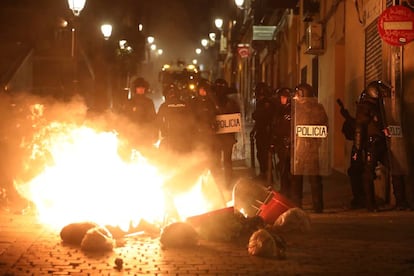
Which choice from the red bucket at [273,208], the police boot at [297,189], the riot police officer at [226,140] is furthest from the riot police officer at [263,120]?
the red bucket at [273,208]

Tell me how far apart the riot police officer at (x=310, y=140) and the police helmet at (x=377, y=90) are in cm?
75

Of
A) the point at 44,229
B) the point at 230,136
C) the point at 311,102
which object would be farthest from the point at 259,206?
the point at 230,136

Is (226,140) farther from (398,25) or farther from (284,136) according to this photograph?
(398,25)

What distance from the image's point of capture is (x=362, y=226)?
9219 millimetres

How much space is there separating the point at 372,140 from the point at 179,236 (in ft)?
13.2

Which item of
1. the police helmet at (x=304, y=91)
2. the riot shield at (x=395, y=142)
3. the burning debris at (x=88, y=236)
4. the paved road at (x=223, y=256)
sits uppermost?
the police helmet at (x=304, y=91)

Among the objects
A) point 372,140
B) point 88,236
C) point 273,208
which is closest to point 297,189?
point 372,140

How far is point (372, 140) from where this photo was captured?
10.5 metres

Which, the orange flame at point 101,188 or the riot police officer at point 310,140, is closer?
the orange flame at point 101,188

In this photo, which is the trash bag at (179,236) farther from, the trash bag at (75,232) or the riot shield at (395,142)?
the riot shield at (395,142)

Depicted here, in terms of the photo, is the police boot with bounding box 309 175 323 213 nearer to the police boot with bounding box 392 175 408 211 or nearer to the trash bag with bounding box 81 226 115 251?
the police boot with bounding box 392 175 408 211

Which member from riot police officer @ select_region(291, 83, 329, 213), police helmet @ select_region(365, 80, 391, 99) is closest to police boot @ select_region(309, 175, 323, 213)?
riot police officer @ select_region(291, 83, 329, 213)

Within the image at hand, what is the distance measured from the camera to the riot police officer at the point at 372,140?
410 inches

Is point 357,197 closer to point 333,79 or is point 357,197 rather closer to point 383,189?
point 383,189
